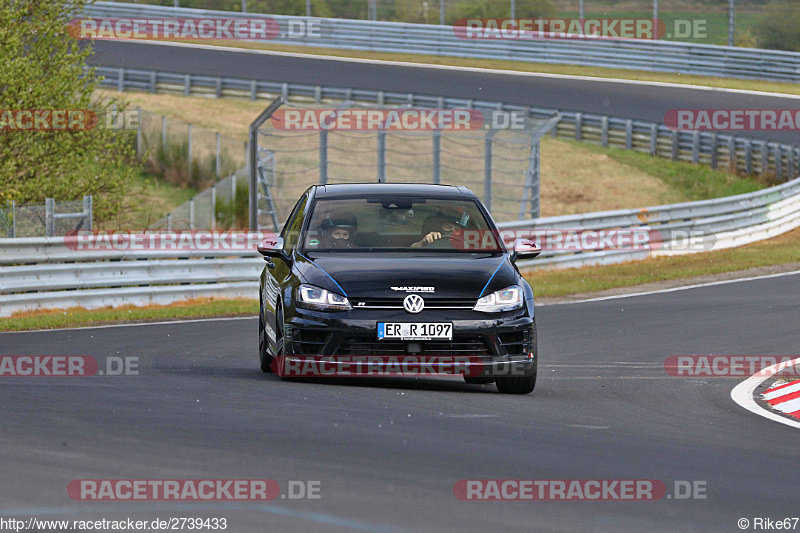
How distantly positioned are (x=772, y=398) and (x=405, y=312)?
2972mm

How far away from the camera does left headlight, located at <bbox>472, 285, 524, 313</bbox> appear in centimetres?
971

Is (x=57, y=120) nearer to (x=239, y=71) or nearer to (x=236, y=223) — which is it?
(x=236, y=223)

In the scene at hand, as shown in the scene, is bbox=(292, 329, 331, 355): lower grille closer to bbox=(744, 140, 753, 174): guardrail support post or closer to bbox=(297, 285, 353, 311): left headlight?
bbox=(297, 285, 353, 311): left headlight

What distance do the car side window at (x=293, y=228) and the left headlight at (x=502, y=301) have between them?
1886 mm

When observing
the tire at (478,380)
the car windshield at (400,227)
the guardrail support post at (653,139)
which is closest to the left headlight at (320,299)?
the car windshield at (400,227)

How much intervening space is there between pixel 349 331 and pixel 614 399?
6.98 feet

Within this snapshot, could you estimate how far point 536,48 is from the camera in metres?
46.8

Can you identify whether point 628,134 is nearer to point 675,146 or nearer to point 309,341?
point 675,146

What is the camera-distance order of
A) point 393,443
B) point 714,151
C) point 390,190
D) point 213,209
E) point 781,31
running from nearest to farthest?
point 393,443
point 390,190
point 213,209
point 714,151
point 781,31

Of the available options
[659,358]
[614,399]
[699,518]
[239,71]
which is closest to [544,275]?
[659,358]

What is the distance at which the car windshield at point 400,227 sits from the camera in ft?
34.9

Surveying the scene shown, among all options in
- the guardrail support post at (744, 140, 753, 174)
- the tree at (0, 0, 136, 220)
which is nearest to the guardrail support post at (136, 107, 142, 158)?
the tree at (0, 0, 136, 220)

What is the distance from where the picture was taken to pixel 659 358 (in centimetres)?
1306

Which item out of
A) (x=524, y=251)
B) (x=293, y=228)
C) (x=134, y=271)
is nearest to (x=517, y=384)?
(x=524, y=251)
